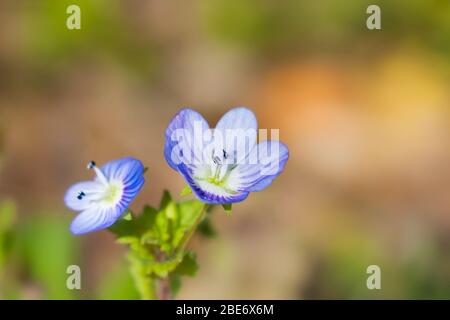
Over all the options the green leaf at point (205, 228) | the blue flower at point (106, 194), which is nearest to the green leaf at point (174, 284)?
the green leaf at point (205, 228)

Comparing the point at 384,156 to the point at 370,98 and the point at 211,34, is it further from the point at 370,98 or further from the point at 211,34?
the point at 211,34

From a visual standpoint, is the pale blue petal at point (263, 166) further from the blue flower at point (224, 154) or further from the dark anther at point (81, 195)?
the dark anther at point (81, 195)

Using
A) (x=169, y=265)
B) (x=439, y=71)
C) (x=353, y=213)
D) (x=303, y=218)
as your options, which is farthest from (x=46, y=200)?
(x=439, y=71)

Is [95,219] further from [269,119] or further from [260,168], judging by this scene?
[269,119]

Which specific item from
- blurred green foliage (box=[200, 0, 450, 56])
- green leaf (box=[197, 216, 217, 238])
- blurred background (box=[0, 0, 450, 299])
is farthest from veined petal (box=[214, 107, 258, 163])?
blurred green foliage (box=[200, 0, 450, 56])

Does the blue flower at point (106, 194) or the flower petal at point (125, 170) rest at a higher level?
the flower petal at point (125, 170)

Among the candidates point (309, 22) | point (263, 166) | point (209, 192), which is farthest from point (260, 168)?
point (309, 22)
